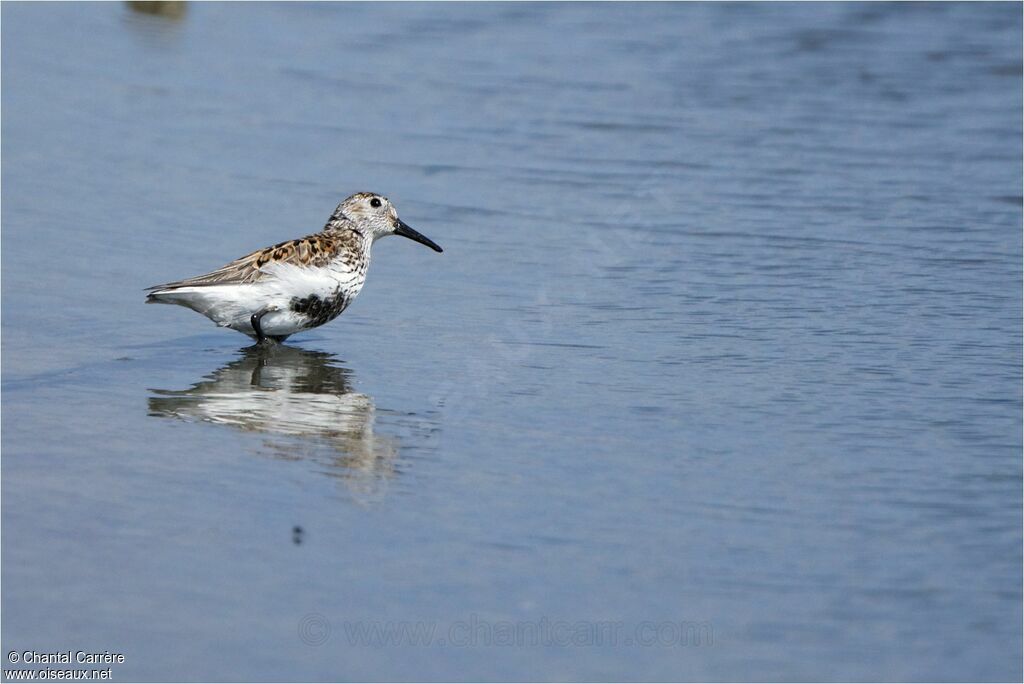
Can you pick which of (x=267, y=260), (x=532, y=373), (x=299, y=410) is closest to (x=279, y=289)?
(x=267, y=260)

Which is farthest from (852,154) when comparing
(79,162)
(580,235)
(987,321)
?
(79,162)

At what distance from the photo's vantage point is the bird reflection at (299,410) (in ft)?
23.6

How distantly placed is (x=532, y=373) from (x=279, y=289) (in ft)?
6.04

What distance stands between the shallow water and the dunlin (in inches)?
10.0

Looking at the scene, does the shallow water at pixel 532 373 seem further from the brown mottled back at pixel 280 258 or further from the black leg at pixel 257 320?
the brown mottled back at pixel 280 258

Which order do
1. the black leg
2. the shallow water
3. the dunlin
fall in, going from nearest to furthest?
1. the shallow water
2. the dunlin
3. the black leg

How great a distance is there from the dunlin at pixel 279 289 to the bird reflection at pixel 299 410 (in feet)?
0.81

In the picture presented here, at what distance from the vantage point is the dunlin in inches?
368

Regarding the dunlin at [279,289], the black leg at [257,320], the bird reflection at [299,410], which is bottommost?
the bird reflection at [299,410]

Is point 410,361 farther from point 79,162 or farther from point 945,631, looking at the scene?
point 79,162

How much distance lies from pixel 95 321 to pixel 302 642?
5163 millimetres

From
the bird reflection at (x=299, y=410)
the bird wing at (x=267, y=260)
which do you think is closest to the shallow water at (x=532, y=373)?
the bird reflection at (x=299, y=410)

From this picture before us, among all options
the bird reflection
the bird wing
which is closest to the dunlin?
the bird wing

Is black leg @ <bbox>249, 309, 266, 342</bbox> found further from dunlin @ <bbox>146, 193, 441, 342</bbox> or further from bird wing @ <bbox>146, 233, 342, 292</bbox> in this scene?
bird wing @ <bbox>146, 233, 342, 292</bbox>
